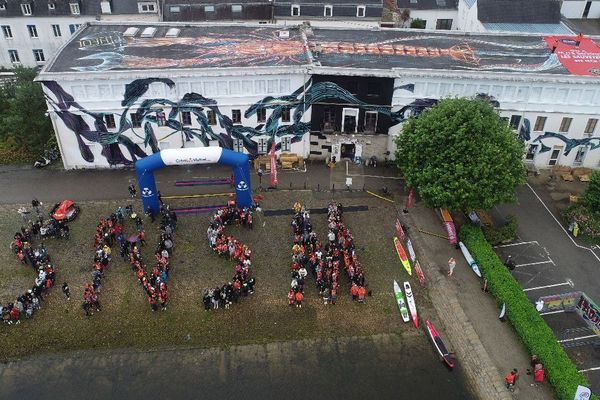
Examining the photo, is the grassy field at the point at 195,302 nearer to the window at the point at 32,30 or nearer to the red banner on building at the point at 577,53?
the red banner on building at the point at 577,53

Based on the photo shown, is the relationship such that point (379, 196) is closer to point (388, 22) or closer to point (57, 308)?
point (57, 308)

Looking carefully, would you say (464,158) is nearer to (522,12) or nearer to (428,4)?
(522,12)

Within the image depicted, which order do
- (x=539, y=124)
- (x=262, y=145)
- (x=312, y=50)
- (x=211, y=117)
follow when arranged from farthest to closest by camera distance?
(x=262, y=145)
(x=312, y=50)
(x=539, y=124)
(x=211, y=117)

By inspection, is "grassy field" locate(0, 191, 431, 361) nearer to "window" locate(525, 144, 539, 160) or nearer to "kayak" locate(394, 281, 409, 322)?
"kayak" locate(394, 281, 409, 322)

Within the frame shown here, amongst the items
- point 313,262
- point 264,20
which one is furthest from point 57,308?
point 264,20

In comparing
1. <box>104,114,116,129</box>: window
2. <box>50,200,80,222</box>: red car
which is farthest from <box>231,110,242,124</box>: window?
<box>50,200,80,222</box>: red car

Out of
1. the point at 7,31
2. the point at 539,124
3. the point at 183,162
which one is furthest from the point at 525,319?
the point at 7,31

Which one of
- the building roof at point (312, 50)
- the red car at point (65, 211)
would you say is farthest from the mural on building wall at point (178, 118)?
the red car at point (65, 211)
